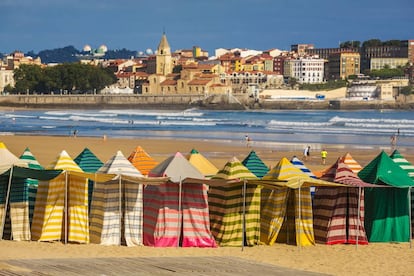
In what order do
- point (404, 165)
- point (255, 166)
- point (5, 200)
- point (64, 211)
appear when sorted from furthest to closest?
point (255, 166) < point (404, 165) < point (5, 200) < point (64, 211)

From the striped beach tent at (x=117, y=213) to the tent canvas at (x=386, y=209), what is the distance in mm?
3301

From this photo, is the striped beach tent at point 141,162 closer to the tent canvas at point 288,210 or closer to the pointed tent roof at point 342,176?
the tent canvas at point 288,210

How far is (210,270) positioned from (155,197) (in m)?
2.91

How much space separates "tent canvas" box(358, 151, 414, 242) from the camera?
506 inches

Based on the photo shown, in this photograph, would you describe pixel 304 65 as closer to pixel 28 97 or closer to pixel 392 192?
pixel 28 97

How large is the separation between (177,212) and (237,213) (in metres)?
0.84

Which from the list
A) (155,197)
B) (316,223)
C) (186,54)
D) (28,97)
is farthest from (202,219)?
(186,54)

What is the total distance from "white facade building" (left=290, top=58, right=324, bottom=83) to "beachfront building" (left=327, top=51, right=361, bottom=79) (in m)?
3.15

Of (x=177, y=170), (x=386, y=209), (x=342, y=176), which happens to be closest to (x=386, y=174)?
(x=386, y=209)

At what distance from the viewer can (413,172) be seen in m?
13.6

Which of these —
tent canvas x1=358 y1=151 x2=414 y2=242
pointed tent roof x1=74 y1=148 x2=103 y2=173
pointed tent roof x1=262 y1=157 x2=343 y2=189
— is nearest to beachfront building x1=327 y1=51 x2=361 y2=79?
pointed tent roof x1=74 y1=148 x2=103 y2=173

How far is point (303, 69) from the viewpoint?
481ft

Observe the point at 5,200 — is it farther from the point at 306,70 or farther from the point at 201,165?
the point at 306,70

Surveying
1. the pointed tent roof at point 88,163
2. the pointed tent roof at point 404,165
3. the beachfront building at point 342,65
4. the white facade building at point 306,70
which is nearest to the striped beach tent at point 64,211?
the pointed tent roof at point 88,163
